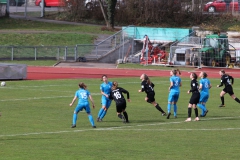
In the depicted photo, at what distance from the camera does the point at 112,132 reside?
20.9 m

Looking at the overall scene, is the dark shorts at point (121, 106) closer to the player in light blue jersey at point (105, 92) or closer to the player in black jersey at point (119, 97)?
the player in black jersey at point (119, 97)

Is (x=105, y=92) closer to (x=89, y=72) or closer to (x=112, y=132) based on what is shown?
(x=112, y=132)

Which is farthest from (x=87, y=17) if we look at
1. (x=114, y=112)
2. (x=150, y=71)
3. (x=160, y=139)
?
(x=160, y=139)

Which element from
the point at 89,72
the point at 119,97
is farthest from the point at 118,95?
the point at 89,72

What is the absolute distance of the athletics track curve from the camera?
4284 centimetres

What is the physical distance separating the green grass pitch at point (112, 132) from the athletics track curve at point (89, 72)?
10.2 meters

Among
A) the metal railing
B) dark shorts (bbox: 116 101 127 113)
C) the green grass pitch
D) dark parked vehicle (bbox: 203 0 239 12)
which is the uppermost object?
dark parked vehicle (bbox: 203 0 239 12)

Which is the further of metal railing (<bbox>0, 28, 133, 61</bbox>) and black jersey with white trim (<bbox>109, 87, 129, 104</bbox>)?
metal railing (<bbox>0, 28, 133, 61</bbox>)

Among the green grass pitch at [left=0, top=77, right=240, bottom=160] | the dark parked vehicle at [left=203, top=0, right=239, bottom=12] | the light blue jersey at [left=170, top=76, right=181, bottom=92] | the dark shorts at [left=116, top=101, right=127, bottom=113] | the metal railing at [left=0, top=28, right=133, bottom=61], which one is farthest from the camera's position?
the dark parked vehicle at [left=203, top=0, right=239, bottom=12]

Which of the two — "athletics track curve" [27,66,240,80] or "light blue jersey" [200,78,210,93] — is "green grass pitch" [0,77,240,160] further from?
"athletics track curve" [27,66,240,80]

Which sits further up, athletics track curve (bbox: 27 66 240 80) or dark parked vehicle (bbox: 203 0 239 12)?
dark parked vehicle (bbox: 203 0 239 12)

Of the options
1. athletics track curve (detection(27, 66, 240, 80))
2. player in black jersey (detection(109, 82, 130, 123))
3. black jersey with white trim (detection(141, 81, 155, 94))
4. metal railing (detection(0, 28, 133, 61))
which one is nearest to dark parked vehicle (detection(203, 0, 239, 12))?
metal railing (detection(0, 28, 133, 61))

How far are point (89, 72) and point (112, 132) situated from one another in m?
24.9

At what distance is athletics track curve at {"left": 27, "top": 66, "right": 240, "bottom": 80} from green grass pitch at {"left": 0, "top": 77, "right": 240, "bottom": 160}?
10.2m
